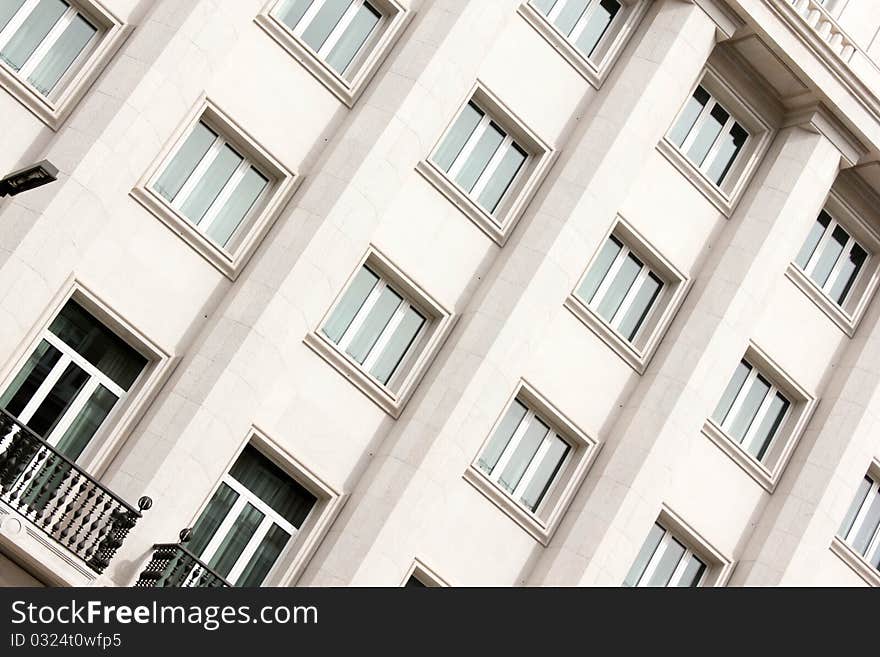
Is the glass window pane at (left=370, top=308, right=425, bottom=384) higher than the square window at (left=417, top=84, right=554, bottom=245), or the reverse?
the square window at (left=417, top=84, right=554, bottom=245)

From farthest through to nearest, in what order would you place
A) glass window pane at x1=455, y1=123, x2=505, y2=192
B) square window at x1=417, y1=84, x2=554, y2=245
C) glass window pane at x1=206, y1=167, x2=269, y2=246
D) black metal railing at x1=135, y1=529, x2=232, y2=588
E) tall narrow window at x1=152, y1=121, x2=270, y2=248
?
glass window pane at x1=455, y1=123, x2=505, y2=192
square window at x1=417, y1=84, x2=554, y2=245
glass window pane at x1=206, y1=167, x2=269, y2=246
tall narrow window at x1=152, y1=121, x2=270, y2=248
black metal railing at x1=135, y1=529, x2=232, y2=588

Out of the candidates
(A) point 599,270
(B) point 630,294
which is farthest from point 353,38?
(B) point 630,294

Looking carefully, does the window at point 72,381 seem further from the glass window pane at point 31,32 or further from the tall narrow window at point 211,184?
the glass window pane at point 31,32

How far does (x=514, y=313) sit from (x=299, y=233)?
157 inches

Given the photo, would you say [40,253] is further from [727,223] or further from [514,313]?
[727,223]

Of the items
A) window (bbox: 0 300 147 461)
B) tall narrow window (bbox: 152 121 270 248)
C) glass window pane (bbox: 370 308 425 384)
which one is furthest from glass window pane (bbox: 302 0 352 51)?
window (bbox: 0 300 147 461)

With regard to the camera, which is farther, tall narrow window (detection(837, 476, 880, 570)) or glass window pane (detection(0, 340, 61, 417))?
tall narrow window (detection(837, 476, 880, 570))

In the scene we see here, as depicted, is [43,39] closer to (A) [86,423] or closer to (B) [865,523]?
(A) [86,423]

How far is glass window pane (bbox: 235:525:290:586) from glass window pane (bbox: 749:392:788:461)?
993 centimetres

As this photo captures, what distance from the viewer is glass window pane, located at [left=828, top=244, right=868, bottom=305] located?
98.1ft

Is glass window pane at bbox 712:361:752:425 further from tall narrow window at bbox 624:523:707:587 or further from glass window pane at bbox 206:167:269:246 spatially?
glass window pane at bbox 206:167:269:246

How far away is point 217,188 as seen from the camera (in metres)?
23.4

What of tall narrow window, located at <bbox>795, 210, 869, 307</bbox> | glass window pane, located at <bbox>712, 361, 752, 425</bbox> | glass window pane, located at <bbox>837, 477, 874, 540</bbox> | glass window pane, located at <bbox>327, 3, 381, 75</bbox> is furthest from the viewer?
tall narrow window, located at <bbox>795, 210, 869, 307</bbox>

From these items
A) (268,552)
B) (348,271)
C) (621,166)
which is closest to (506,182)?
(621,166)
